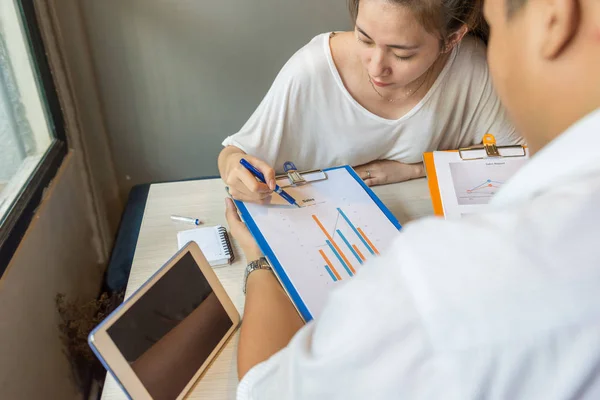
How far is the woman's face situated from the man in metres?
0.48

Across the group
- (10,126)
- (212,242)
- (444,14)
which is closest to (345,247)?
(212,242)

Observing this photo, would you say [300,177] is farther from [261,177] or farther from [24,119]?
[24,119]

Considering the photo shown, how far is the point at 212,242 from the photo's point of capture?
2.65ft

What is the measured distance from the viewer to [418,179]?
1.03 m

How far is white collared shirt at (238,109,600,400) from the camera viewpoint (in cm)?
25

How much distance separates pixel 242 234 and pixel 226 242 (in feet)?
0.19

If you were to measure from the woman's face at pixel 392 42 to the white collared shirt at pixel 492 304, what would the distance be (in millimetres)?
561

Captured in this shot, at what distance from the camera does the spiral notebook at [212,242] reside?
0.77 m

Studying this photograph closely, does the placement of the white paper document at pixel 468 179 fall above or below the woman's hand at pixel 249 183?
below

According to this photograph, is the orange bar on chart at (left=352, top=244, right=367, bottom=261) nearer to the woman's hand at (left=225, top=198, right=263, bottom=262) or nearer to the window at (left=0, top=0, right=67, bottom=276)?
the woman's hand at (left=225, top=198, right=263, bottom=262)

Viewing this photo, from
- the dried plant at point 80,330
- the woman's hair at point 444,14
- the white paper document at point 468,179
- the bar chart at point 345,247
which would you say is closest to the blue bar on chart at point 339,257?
the bar chart at point 345,247

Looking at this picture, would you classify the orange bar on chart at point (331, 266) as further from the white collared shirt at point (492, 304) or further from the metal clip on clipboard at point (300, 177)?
the white collared shirt at point (492, 304)

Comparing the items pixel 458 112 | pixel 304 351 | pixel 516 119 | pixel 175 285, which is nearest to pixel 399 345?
pixel 304 351

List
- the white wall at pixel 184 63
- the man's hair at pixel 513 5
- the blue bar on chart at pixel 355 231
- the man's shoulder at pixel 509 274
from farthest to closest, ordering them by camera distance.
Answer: the white wall at pixel 184 63 → the blue bar on chart at pixel 355 231 → the man's hair at pixel 513 5 → the man's shoulder at pixel 509 274
